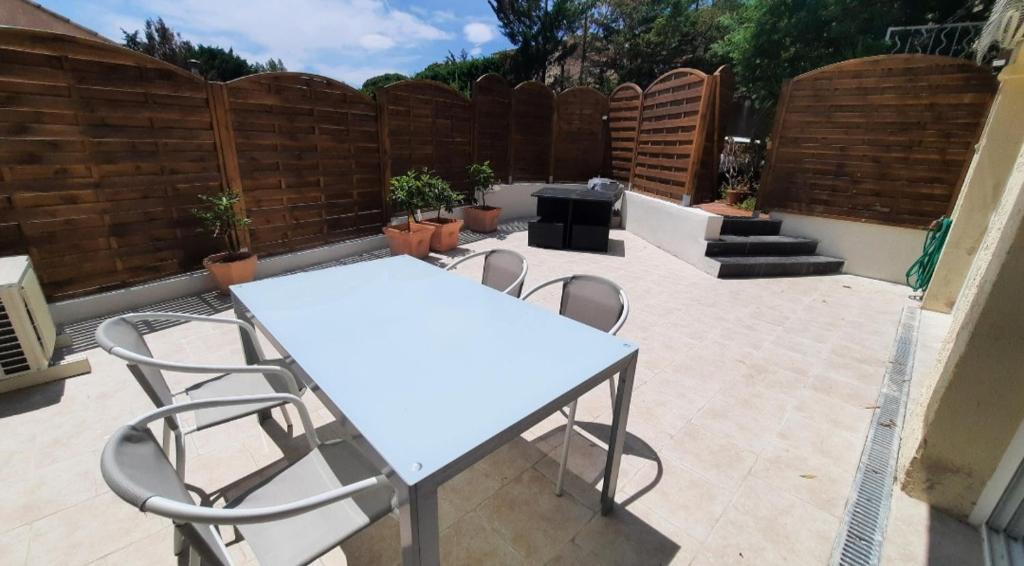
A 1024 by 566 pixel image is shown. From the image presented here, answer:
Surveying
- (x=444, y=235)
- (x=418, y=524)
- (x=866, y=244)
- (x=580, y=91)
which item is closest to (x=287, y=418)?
(x=418, y=524)

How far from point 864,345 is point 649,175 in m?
4.48

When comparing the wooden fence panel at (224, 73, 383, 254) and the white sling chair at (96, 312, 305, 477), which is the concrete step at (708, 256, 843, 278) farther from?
the white sling chair at (96, 312, 305, 477)

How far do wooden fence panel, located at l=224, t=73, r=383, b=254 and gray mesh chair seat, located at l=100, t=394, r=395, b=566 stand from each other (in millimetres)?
3823

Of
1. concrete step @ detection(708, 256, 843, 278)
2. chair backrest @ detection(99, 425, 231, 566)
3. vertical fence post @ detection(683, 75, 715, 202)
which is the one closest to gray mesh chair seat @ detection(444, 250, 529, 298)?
chair backrest @ detection(99, 425, 231, 566)

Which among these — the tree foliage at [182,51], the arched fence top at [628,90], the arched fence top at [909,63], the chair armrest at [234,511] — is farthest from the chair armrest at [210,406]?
the tree foliage at [182,51]

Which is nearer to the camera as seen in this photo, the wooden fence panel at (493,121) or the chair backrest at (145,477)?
the chair backrest at (145,477)

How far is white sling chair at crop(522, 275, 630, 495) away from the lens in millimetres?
1862

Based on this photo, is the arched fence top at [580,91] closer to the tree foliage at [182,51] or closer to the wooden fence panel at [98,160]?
the wooden fence panel at [98,160]

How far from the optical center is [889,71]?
4699mm

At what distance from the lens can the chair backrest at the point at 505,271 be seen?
91.4 inches

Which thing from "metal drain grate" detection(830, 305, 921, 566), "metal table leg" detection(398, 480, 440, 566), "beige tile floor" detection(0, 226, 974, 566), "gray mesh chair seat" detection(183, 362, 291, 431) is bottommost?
"beige tile floor" detection(0, 226, 974, 566)

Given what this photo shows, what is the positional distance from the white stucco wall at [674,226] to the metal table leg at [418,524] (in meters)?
4.94

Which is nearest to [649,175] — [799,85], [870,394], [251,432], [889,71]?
[799,85]

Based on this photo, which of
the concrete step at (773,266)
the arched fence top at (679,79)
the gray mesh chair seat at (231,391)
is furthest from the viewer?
the arched fence top at (679,79)
